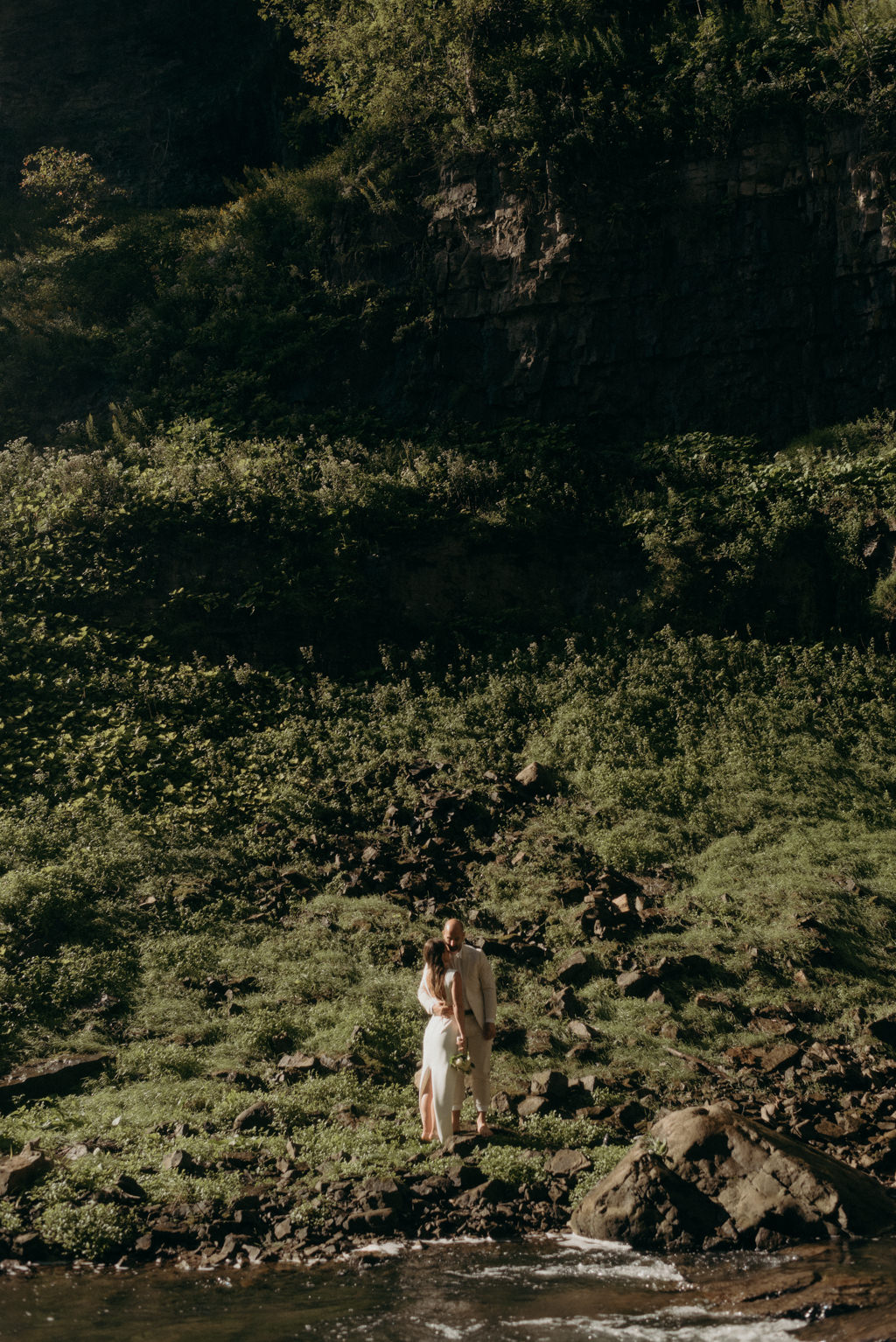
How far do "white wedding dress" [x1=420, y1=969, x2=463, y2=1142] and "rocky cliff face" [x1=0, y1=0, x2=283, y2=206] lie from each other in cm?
2668

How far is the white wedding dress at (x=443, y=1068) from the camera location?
257 inches

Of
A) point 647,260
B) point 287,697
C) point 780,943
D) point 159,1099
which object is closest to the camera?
point 159,1099

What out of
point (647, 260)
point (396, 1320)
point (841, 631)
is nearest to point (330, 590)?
point (841, 631)

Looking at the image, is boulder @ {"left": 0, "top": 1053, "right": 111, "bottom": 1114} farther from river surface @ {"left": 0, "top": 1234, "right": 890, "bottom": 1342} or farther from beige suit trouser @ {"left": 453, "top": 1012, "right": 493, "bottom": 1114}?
beige suit trouser @ {"left": 453, "top": 1012, "right": 493, "bottom": 1114}

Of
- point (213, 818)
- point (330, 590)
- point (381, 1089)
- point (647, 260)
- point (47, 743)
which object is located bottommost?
point (381, 1089)

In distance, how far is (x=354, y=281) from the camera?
20562mm

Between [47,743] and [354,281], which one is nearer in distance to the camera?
[47,743]

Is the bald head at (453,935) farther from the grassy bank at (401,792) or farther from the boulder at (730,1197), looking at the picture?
the boulder at (730,1197)

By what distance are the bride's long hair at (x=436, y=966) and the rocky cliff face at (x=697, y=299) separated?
1361cm

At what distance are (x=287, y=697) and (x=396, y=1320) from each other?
10228mm

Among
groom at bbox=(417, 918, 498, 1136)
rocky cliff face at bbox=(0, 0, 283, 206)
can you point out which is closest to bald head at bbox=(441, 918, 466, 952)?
groom at bbox=(417, 918, 498, 1136)

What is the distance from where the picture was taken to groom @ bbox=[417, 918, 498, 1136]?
6.75 meters

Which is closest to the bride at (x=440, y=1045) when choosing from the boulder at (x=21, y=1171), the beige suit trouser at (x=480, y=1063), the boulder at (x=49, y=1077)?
the beige suit trouser at (x=480, y=1063)

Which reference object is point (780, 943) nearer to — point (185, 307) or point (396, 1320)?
point (396, 1320)
